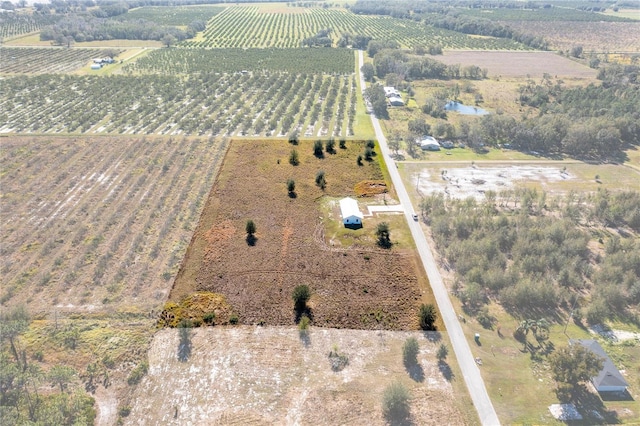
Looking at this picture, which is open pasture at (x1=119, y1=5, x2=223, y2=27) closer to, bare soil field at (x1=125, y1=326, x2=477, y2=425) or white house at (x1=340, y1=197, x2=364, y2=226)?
white house at (x1=340, y1=197, x2=364, y2=226)

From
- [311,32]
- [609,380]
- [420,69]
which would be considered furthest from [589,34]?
[609,380]

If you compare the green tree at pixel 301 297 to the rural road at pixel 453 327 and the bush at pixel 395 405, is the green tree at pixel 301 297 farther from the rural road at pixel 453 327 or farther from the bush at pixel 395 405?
the rural road at pixel 453 327

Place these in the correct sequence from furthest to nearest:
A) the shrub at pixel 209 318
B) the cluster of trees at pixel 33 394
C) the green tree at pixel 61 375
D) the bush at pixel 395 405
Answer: the shrub at pixel 209 318, the green tree at pixel 61 375, the bush at pixel 395 405, the cluster of trees at pixel 33 394

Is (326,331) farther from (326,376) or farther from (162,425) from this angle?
(162,425)

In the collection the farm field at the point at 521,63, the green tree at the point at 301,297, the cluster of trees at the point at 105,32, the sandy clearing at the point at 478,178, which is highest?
the cluster of trees at the point at 105,32

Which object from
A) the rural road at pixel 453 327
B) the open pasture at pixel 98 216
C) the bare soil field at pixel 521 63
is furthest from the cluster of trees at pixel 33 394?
the bare soil field at pixel 521 63

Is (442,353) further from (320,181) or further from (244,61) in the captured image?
(244,61)
